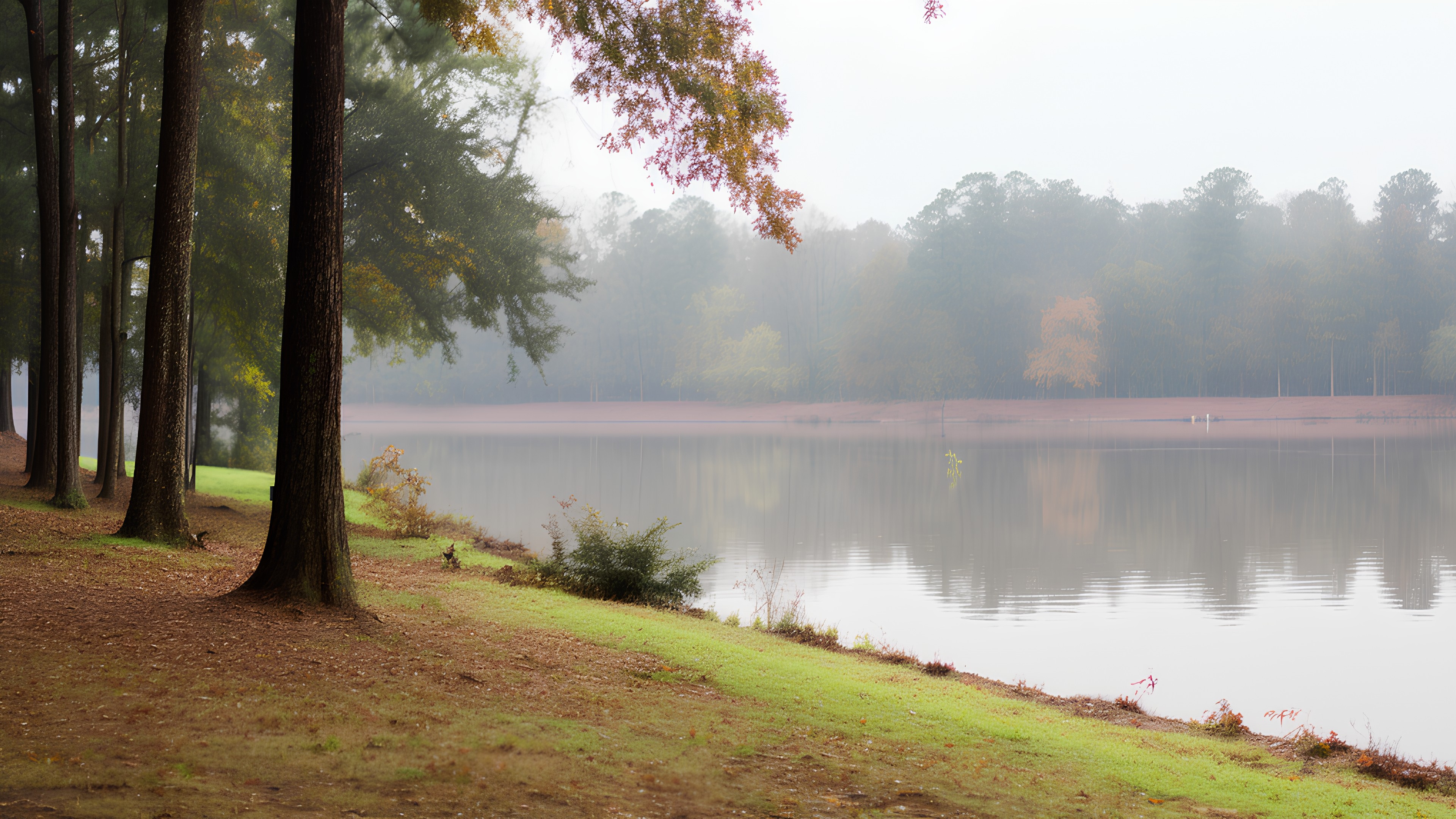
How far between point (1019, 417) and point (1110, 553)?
186 feet

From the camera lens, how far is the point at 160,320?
10.9m

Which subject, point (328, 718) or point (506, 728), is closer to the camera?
point (328, 718)

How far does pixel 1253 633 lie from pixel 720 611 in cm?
729

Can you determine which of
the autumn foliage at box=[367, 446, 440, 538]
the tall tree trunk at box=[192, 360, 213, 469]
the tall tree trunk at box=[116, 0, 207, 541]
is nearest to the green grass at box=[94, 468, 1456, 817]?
the tall tree trunk at box=[116, 0, 207, 541]

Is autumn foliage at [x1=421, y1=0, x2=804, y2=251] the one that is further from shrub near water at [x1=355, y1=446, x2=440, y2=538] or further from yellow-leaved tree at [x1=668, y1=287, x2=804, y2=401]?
yellow-leaved tree at [x1=668, y1=287, x2=804, y2=401]

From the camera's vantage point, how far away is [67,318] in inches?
538

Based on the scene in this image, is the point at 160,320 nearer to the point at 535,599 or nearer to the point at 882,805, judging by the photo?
the point at 535,599

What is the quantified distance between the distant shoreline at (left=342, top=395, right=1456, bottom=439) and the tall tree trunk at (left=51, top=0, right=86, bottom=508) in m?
49.3

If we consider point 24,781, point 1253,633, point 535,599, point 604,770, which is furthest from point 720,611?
point 24,781

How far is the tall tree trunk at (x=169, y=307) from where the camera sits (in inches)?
414

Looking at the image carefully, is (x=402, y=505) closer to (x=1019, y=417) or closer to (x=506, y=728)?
(x=506, y=728)

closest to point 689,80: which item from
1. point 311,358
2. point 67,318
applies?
point 311,358

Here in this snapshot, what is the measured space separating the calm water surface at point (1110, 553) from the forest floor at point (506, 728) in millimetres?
2883

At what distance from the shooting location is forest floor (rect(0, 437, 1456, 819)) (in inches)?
168
